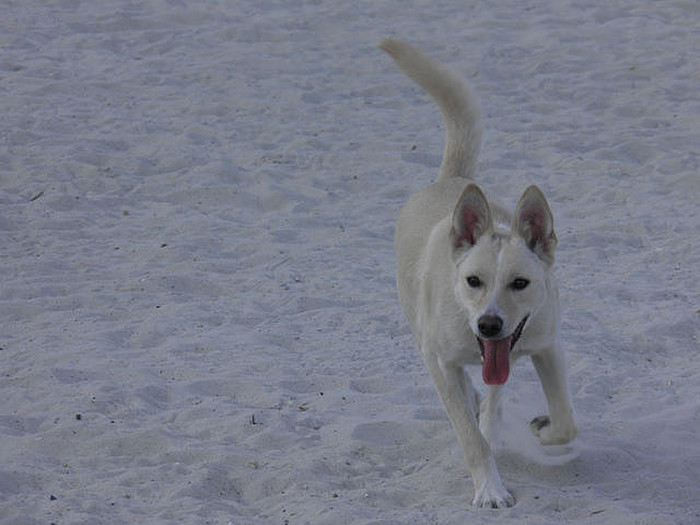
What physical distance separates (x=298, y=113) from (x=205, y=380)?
4419mm

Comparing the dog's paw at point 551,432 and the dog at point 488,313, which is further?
the dog's paw at point 551,432

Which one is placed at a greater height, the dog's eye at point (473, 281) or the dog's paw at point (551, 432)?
the dog's eye at point (473, 281)

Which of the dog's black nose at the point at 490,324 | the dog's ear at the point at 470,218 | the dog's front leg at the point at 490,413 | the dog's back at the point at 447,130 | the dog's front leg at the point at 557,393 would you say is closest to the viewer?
the dog's black nose at the point at 490,324

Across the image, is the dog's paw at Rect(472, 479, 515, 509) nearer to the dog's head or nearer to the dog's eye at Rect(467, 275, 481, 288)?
the dog's head

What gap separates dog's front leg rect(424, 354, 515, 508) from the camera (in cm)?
415

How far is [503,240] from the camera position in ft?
13.9

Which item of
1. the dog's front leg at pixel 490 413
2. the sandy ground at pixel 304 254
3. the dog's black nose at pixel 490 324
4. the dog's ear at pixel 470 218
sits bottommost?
the sandy ground at pixel 304 254


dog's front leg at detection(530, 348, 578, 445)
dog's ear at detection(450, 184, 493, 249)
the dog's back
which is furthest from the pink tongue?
the dog's back

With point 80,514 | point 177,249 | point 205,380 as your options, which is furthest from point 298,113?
point 80,514

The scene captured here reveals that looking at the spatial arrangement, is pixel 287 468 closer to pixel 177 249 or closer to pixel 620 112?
pixel 177 249

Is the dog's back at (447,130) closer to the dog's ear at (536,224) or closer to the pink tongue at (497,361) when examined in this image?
the dog's ear at (536,224)

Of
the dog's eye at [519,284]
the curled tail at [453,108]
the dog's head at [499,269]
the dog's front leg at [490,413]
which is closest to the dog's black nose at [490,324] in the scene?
the dog's head at [499,269]

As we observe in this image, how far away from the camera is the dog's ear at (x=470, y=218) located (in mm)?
4199

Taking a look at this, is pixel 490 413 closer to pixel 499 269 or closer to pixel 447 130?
pixel 499 269
